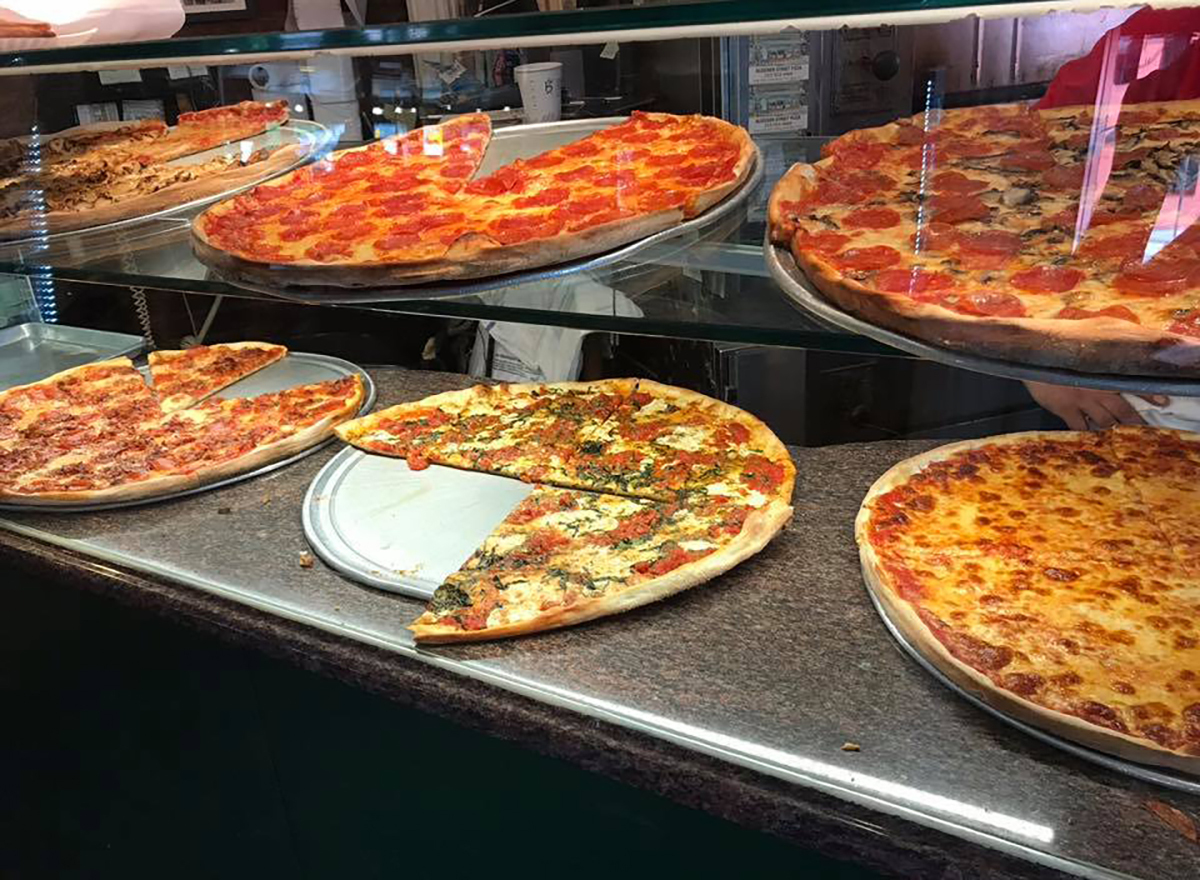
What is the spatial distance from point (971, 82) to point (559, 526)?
120 cm

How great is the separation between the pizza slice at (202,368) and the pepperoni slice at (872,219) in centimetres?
215

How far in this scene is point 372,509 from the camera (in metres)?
2.31

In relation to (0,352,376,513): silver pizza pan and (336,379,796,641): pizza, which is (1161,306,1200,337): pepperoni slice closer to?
(336,379,796,641): pizza

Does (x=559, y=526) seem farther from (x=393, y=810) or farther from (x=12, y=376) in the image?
(x=12, y=376)

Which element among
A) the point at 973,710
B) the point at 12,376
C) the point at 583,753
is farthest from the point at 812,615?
the point at 12,376

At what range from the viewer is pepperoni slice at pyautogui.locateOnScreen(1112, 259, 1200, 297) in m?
1.43

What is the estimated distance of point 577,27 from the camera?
135cm

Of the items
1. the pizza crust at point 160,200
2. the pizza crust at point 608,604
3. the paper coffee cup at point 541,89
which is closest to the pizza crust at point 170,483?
the pizza crust at point 160,200

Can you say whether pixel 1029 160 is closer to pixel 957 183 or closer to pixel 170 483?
pixel 957 183

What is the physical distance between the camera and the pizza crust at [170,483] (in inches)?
97.0

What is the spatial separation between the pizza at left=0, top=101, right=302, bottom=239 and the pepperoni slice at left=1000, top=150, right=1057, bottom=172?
5.36 feet

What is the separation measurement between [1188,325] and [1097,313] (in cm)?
11

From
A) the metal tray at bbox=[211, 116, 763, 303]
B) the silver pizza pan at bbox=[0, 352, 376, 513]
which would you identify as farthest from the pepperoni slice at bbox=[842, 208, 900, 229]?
the silver pizza pan at bbox=[0, 352, 376, 513]

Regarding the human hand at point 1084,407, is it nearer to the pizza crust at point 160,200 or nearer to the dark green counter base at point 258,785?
the dark green counter base at point 258,785
